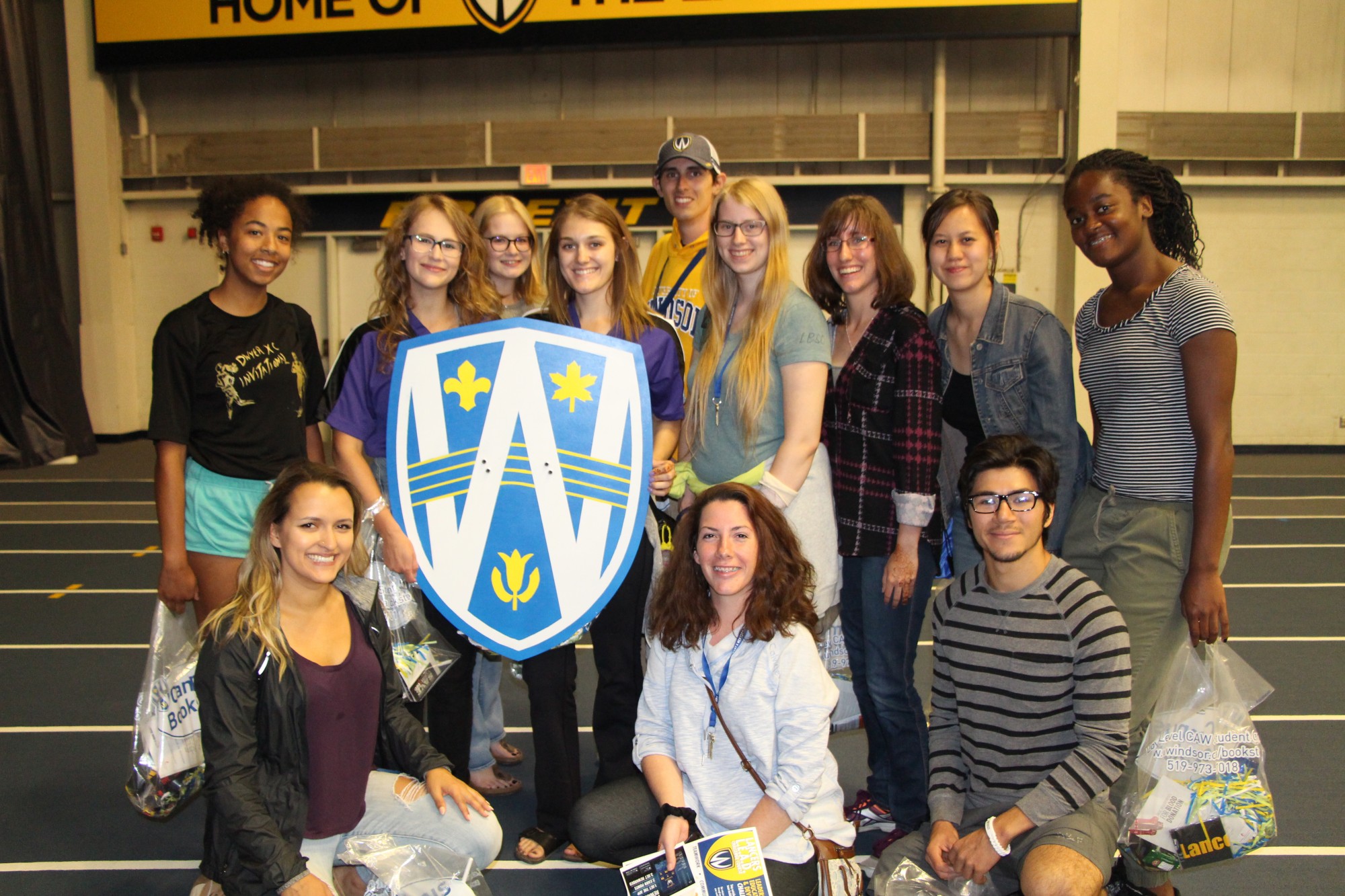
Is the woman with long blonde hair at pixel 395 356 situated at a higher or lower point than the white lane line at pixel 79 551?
higher

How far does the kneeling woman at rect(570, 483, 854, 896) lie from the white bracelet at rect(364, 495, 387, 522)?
2.56 feet

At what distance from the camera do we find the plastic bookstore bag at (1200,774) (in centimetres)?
206

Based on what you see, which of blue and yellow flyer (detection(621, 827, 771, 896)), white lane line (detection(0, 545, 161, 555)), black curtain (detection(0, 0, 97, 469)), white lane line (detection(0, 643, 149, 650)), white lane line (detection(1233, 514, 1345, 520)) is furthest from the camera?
black curtain (detection(0, 0, 97, 469))

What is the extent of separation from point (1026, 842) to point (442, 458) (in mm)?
1645

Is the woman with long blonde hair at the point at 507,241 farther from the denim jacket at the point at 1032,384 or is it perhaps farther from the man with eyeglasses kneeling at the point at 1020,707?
the man with eyeglasses kneeling at the point at 1020,707

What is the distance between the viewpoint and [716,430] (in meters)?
2.53

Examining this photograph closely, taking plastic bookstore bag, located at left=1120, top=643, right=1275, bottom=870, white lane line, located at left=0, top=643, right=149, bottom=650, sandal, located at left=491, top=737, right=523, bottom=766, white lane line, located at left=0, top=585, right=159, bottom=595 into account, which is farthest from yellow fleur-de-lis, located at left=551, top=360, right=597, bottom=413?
white lane line, located at left=0, top=585, right=159, bottom=595

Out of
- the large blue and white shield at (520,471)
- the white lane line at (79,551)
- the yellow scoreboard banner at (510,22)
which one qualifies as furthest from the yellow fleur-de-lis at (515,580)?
the yellow scoreboard banner at (510,22)

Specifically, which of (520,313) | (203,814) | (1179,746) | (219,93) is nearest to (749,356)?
(520,313)

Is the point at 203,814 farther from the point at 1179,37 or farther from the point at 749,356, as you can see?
the point at 1179,37

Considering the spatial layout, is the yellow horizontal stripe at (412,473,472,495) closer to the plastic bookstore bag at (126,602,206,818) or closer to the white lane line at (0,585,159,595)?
the plastic bookstore bag at (126,602,206,818)

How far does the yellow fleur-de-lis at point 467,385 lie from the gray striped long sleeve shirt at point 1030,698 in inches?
50.7

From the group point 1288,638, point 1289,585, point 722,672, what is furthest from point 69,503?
point 1289,585

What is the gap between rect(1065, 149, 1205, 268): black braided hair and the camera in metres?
2.25
